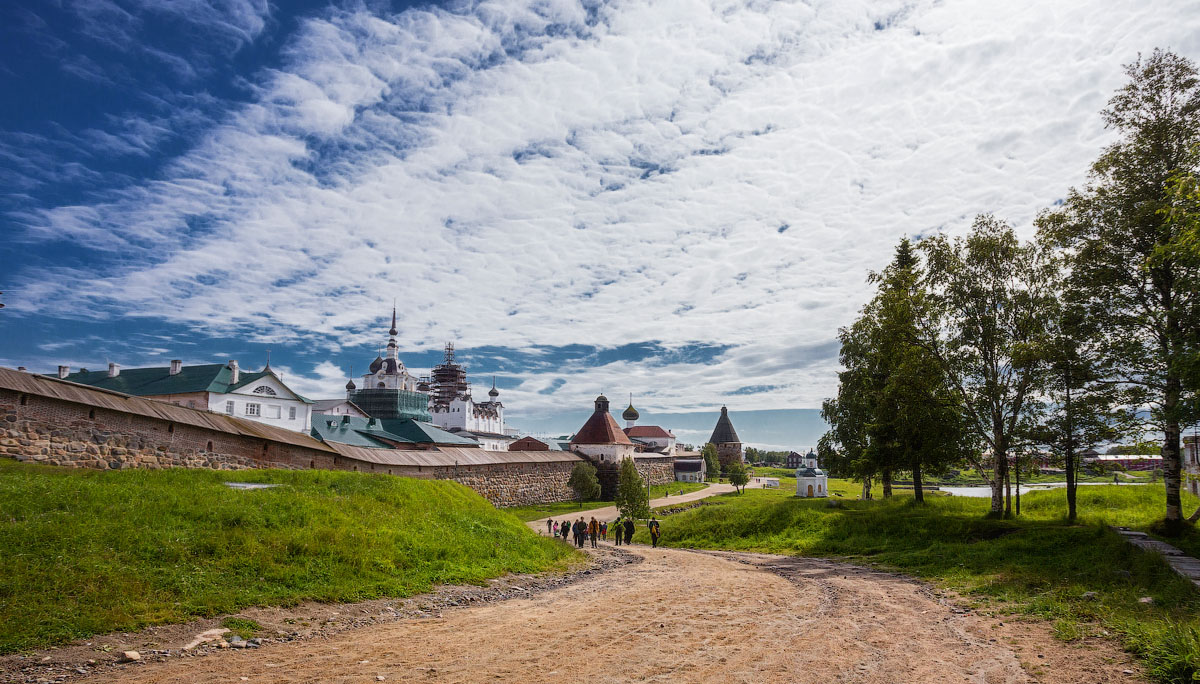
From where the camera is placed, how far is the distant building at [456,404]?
354 ft

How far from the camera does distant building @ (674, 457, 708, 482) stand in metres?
91.2

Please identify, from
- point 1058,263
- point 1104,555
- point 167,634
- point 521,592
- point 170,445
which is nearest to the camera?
point 167,634

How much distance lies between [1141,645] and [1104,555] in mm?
8023

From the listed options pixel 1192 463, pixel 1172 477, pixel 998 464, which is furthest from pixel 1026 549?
pixel 1192 463

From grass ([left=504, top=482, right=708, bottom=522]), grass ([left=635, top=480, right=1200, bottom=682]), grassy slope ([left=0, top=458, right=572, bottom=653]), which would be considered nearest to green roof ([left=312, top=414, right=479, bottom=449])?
grass ([left=504, top=482, right=708, bottom=522])

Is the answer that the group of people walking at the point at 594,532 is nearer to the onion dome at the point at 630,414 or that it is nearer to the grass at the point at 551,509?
the grass at the point at 551,509

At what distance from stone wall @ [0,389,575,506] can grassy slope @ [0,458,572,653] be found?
1.05 meters

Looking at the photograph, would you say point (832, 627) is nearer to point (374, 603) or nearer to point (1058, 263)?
point (374, 603)

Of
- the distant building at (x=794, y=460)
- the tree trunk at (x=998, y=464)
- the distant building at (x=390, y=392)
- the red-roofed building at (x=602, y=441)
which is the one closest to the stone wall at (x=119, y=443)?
the tree trunk at (x=998, y=464)

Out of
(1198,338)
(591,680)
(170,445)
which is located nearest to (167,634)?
(591,680)

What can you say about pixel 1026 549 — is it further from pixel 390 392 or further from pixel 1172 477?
pixel 390 392

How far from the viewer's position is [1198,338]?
14.5 metres

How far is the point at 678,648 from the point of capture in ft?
26.8

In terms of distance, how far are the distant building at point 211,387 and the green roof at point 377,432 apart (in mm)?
3336
